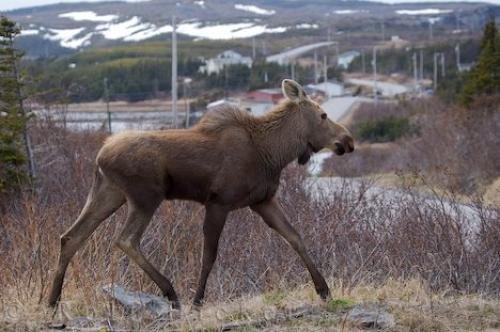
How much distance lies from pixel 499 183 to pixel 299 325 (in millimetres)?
25756

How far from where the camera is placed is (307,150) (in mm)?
9859

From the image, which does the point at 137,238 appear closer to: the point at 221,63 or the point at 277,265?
the point at 277,265

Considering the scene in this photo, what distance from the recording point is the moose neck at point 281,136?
942 centimetres

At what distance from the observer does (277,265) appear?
12.4m

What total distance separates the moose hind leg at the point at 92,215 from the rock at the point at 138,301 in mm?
506

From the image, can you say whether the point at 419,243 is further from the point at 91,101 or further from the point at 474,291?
the point at 91,101

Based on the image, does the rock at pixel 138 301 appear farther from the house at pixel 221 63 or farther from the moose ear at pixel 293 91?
the house at pixel 221 63

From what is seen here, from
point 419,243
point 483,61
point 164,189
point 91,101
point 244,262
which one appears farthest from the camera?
point 91,101

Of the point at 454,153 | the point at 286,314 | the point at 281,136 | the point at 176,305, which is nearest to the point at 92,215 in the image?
the point at 176,305

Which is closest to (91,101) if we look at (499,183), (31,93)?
(499,183)

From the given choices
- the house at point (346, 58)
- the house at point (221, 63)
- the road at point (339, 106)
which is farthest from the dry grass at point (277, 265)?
the house at point (346, 58)

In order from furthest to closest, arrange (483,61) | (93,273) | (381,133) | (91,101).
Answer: (91,101), (381,133), (483,61), (93,273)

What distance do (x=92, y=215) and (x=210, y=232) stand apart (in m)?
1.11

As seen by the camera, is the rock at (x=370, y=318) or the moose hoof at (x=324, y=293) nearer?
the rock at (x=370, y=318)
